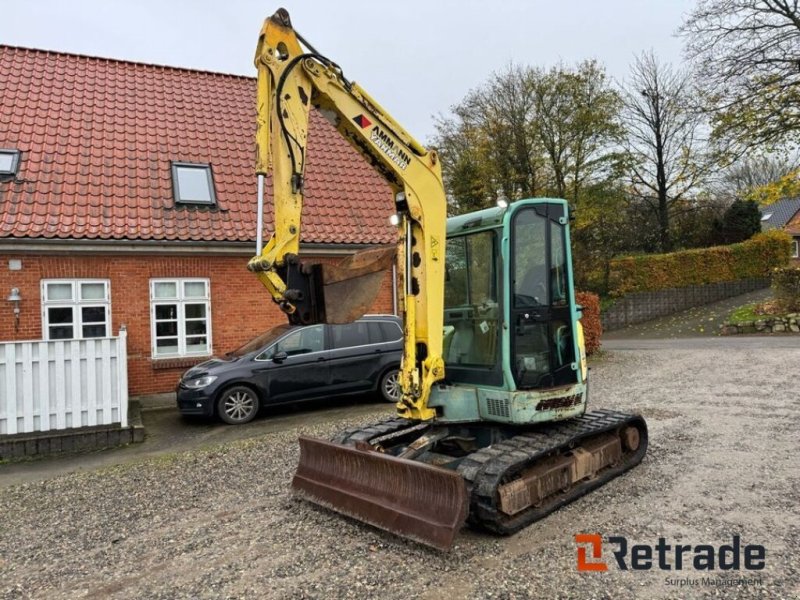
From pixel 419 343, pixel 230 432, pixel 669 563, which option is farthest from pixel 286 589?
pixel 230 432

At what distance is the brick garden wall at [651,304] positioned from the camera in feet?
72.7

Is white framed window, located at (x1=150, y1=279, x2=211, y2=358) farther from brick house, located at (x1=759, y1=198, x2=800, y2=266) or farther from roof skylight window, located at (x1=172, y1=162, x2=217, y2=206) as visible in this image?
brick house, located at (x1=759, y1=198, x2=800, y2=266)

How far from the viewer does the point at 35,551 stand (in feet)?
14.7

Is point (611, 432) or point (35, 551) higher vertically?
point (611, 432)

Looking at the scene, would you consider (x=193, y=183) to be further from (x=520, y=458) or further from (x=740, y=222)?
(x=740, y=222)

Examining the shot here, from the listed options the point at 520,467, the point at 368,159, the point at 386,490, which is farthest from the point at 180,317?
the point at 520,467

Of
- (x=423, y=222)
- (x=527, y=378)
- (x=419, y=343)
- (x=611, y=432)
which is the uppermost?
(x=423, y=222)

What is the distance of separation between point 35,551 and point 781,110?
69.1 ft

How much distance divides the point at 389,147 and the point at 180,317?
25.8ft

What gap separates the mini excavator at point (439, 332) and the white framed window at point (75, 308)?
722 cm

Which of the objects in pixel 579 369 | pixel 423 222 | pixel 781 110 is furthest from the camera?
pixel 781 110

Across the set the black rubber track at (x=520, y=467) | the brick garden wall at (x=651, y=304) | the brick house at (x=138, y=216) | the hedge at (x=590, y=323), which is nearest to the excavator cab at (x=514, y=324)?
the black rubber track at (x=520, y=467)

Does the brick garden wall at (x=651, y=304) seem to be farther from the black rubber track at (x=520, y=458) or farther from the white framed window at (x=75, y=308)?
the white framed window at (x=75, y=308)

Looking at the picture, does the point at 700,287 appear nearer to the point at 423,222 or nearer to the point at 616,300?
the point at 616,300
